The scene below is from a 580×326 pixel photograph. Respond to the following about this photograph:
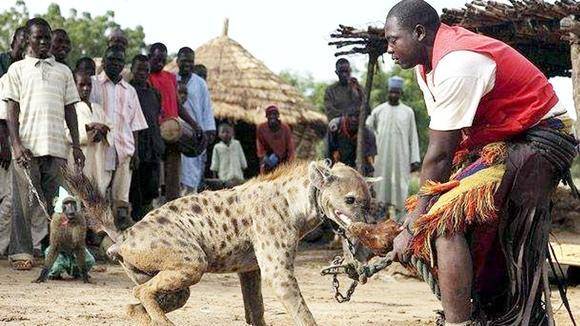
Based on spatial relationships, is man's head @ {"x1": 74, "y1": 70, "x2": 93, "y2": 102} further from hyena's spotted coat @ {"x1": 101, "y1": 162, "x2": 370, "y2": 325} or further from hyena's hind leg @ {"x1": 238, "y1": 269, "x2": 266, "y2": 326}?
hyena's hind leg @ {"x1": 238, "y1": 269, "x2": 266, "y2": 326}

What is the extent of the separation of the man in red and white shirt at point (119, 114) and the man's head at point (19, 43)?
0.85 m

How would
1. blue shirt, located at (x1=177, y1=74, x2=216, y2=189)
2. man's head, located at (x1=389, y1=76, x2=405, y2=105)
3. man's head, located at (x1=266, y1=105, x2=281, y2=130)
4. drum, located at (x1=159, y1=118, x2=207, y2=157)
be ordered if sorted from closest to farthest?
drum, located at (x1=159, y1=118, x2=207, y2=157)
blue shirt, located at (x1=177, y1=74, x2=216, y2=189)
man's head, located at (x1=389, y1=76, x2=405, y2=105)
man's head, located at (x1=266, y1=105, x2=281, y2=130)

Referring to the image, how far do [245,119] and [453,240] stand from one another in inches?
614

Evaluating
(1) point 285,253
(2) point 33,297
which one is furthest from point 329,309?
(2) point 33,297

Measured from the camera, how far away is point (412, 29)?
485 centimetres

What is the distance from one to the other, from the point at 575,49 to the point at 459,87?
6863 millimetres

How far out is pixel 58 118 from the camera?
9.52 m

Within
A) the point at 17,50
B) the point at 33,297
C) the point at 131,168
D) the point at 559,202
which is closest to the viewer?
the point at 33,297

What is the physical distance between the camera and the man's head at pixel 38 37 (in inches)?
361

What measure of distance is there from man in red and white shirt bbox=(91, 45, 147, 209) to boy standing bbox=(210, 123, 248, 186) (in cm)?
552

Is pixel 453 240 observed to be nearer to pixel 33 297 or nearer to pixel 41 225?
pixel 33 297

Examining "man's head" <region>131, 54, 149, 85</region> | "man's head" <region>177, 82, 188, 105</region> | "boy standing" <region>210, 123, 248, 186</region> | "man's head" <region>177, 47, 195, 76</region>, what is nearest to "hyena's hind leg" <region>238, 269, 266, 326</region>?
"man's head" <region>131, 54, 149, 85</region>

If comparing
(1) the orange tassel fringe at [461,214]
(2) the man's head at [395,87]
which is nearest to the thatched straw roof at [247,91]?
(2) the man's head at [395,87]

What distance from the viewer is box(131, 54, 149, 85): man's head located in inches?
448
